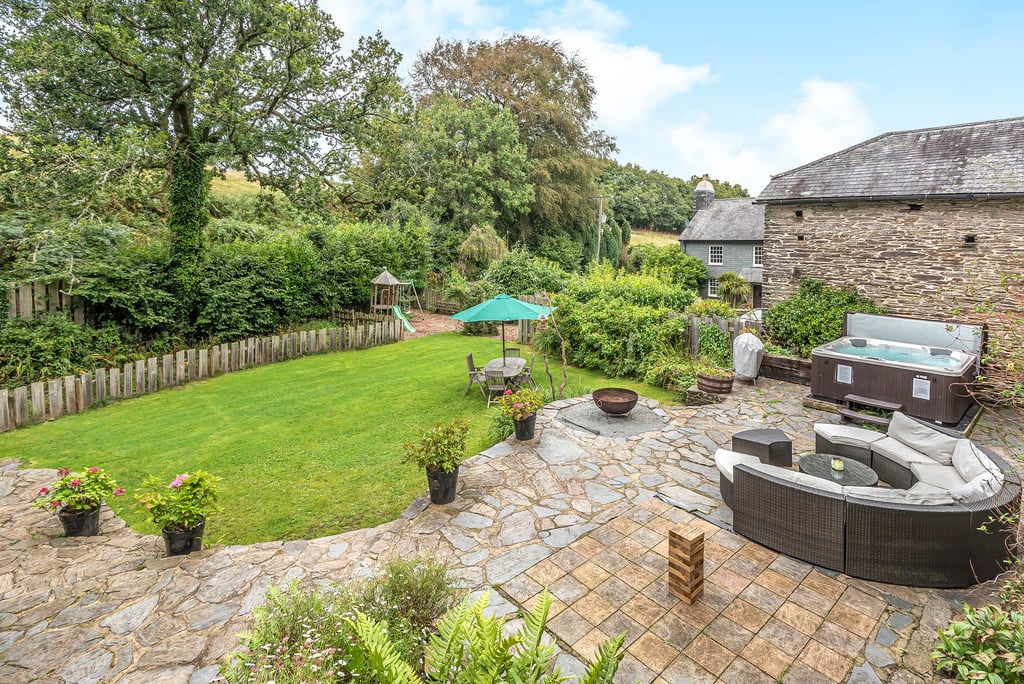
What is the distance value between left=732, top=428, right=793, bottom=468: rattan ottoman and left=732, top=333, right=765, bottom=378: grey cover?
4.29 meters

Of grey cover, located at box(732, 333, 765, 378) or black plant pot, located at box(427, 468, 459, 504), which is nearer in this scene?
black plant pot, located at box(427, 468, 459, 504)

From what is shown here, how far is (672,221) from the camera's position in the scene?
49500mm

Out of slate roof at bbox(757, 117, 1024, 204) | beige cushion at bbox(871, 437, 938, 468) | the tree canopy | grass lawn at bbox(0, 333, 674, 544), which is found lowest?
grass lawn at bbox(0, 333, 674, 544)

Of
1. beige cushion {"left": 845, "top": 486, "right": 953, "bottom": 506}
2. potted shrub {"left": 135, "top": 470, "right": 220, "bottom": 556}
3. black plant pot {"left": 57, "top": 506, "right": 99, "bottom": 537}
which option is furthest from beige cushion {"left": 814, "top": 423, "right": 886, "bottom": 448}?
black plant pot {"left": 57, "top": 506, "right": 99, "bottom": 537}

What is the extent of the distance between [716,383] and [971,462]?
4348 mm

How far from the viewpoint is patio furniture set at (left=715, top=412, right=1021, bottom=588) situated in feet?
11.8

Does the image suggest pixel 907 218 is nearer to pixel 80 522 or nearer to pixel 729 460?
pixel 729 460

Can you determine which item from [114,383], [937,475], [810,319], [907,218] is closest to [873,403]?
[937,475]

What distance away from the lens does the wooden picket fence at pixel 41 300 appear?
9.01 m

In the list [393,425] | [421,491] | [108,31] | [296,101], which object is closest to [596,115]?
[296,101]

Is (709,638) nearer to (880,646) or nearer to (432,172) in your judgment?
(880,646)

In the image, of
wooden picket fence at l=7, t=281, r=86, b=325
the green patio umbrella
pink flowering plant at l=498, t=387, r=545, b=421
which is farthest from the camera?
wooden picket fence at l=7, t=281, r=86, b=325

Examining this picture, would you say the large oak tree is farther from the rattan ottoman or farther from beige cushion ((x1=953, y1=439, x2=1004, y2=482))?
beige cushion ((x1=953, y1=439, x2=1004, y2=482))

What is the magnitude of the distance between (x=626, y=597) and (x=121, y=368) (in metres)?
11.2
